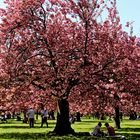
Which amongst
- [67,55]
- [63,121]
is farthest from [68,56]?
[63,121]

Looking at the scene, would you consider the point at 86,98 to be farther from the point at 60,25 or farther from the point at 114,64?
the point at 60,25

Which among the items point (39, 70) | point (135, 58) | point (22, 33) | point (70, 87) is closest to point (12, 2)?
point (22, 33)

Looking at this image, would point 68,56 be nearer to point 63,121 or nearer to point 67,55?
point 67,55

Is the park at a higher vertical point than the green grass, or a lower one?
higher

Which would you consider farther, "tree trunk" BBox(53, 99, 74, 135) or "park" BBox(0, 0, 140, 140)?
"tree trunk" BBox(53, 99, 74, 135)

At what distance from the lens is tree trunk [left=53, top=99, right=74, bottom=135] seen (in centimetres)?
3131

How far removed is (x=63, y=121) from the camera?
31562 mm

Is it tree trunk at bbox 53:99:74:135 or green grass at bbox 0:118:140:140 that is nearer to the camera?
green grass at bbox 0:118:140:140

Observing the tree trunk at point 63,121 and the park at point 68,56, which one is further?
the tree trunk at point 63,121

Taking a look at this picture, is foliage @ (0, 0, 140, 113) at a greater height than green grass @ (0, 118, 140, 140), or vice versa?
foliage @ (0, 0, 140, 113)

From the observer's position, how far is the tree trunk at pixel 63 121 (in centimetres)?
3131

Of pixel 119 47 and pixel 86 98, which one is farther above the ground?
pixel 119 47

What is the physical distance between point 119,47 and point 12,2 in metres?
8.13

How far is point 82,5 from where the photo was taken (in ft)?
90.0
